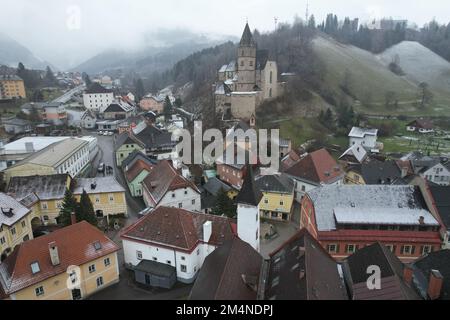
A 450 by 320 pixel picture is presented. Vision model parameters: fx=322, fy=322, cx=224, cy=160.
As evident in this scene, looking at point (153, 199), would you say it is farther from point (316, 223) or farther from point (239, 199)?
point (316, 223)

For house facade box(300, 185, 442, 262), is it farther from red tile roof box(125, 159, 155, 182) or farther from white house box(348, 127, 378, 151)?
white house box(348, 127, 378, 151)

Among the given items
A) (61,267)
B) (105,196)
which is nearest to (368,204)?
(61,267)

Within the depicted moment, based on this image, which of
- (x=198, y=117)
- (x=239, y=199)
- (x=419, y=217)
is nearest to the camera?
(x=239, y=199)

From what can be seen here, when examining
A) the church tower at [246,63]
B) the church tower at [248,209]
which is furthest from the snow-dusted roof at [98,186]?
the church tower at [246,63]

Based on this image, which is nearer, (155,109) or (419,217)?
(419,217)

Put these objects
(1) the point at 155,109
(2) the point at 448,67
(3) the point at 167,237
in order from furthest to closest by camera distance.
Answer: (2) the point at 448,67 → (1) the point at 155,109 → (3) the point at 167,237

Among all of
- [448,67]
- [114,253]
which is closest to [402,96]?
[448,67]
